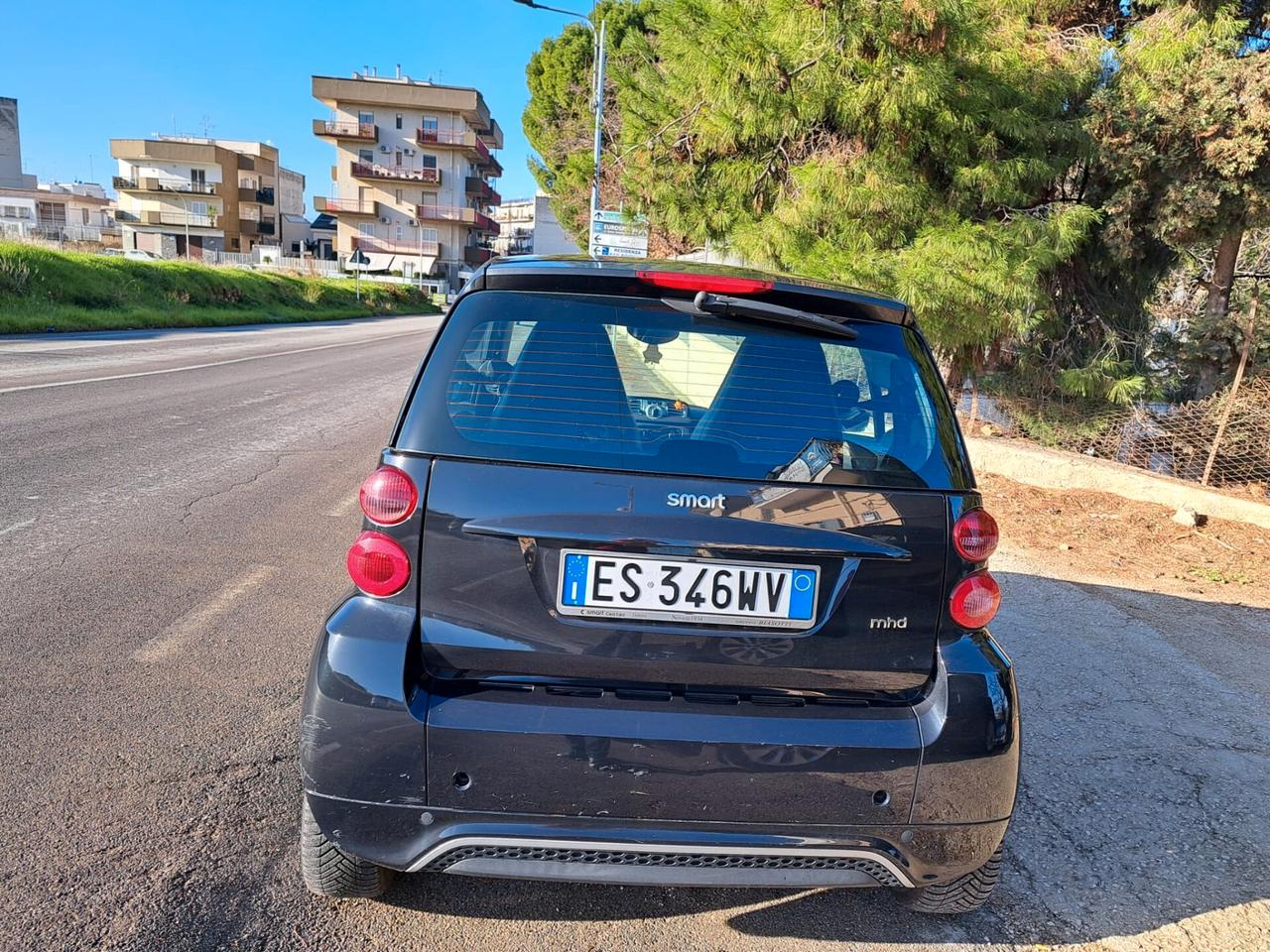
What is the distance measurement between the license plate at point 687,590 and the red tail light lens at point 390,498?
405 millimetres

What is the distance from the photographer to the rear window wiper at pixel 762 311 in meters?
2.31

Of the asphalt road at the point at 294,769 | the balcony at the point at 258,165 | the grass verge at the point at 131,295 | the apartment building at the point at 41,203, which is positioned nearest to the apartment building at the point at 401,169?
the balcony at the point at 258,165

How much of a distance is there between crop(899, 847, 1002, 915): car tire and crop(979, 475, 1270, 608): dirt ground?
13.9ft

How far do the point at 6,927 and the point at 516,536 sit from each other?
5.25 feet

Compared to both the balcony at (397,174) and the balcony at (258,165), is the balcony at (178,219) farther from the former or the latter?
the balcony at (397,174)

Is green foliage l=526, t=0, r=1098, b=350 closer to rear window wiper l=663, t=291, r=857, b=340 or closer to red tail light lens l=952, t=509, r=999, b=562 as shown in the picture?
rear window wiper l=663, t=291, r=857, b=340

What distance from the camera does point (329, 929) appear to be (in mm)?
2248

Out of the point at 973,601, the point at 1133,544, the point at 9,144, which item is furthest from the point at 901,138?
the point at 9,144

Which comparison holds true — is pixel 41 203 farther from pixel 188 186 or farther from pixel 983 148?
pixel 983 148

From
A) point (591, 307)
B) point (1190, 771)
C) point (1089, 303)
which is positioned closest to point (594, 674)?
point (591, 307)

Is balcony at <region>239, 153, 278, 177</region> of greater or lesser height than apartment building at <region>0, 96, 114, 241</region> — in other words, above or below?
above

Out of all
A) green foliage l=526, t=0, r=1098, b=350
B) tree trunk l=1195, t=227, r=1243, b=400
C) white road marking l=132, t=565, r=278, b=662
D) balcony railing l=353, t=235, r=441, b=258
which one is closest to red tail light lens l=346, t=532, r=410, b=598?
white road marking l=132, t=565, r=278, b=662

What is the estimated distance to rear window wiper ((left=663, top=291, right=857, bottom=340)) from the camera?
231 centimetres

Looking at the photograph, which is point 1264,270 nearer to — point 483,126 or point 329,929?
point 329,929
